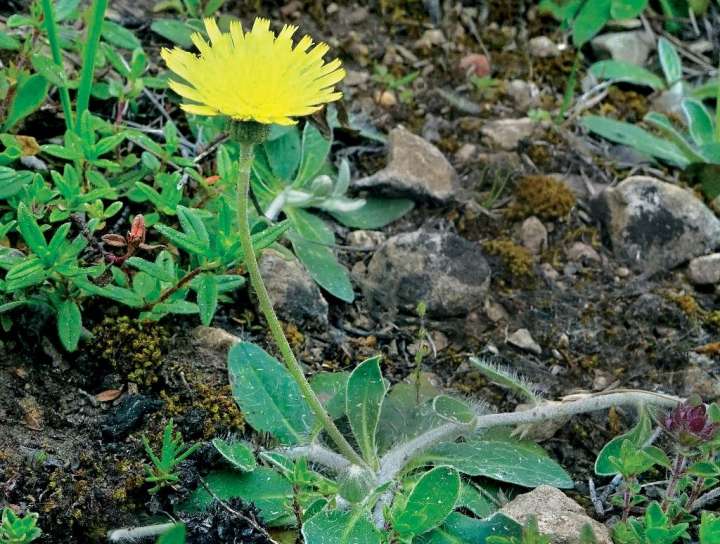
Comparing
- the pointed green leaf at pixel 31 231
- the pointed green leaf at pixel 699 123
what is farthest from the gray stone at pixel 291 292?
the pointed green leaf at pixel 699 123

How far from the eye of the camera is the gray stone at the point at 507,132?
317 centimetres

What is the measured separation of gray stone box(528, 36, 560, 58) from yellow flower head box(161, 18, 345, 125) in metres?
1.99

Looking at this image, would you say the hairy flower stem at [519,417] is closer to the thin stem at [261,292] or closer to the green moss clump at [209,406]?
the thin stem at [261,292]

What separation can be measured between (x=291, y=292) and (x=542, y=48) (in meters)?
1.64

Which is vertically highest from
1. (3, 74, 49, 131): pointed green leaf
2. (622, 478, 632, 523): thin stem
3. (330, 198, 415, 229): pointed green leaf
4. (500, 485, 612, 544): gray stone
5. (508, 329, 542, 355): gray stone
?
(3, 74, 49, 131): pointed green leaf

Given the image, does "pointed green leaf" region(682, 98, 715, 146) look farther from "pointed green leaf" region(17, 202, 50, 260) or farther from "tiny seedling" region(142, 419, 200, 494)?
"pointed green leaf" region(17, 202, 50, 260)

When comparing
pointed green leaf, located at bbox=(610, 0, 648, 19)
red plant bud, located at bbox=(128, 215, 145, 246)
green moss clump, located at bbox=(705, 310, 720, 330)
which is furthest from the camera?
pointed green leaf, located at bbox=(610, 0, 648, 19)

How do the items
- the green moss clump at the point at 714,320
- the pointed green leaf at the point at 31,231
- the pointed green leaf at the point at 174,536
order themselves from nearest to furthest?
the pointed green leaf at the point at 174,536 → the pointed green leaf at the point at 31,231 → the green moss clump at the point at 714,320

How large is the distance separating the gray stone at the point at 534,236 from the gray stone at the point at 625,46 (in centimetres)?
101

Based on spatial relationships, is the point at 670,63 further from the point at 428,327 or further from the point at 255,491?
the point at 255,491

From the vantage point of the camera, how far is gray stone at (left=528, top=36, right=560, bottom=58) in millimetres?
3592

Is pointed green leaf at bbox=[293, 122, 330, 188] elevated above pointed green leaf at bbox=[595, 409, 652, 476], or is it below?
above

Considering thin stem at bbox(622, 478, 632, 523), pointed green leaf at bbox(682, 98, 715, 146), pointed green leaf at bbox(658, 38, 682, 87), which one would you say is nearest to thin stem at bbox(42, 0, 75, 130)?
thin stem at bbox(622, 478, 632, 523)

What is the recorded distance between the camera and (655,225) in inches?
114
